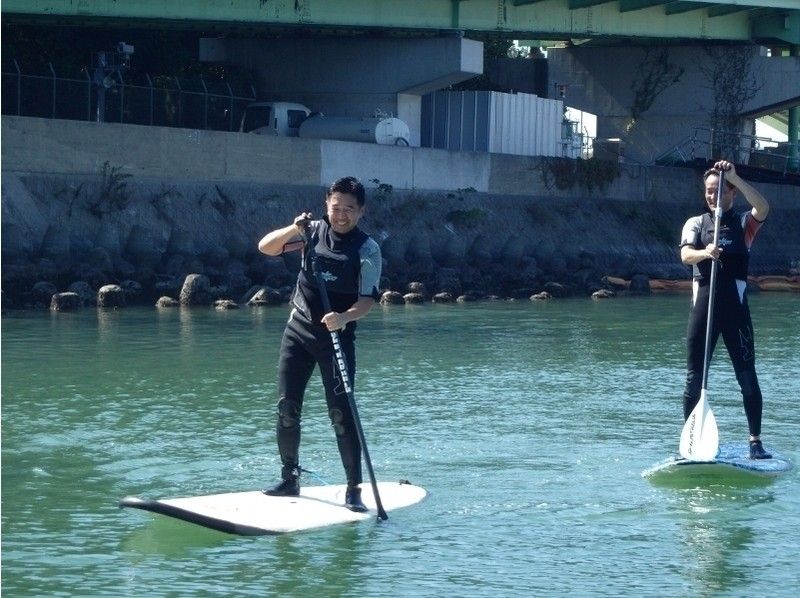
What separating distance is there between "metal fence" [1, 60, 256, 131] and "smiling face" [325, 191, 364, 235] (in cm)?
2498

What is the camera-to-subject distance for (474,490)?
10711 millimetres

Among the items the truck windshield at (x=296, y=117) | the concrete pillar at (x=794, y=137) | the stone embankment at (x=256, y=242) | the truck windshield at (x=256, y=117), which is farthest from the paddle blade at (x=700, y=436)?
the concrete pillar at (x=794, y=137)

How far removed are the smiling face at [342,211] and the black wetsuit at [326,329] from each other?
0.20 feet

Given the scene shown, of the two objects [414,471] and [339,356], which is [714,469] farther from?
[339,356]

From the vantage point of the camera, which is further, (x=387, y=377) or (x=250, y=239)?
(x=250, y=239)

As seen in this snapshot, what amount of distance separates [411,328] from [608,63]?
103 ft

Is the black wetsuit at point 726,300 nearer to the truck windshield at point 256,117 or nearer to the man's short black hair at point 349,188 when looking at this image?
the man's short black hair at point 349,188

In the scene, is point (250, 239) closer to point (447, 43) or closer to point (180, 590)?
point (447, 43)

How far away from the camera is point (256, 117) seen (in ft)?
141

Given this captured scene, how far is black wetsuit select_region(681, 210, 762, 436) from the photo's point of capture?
37.0 ft

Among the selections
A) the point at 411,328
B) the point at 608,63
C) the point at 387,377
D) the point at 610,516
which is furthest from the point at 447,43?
the point at 610,516

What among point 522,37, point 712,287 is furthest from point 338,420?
point 522,37

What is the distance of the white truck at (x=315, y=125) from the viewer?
41.8m

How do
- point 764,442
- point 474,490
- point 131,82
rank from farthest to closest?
1. point 131,82
2. point 764,442
3. point 474,490
